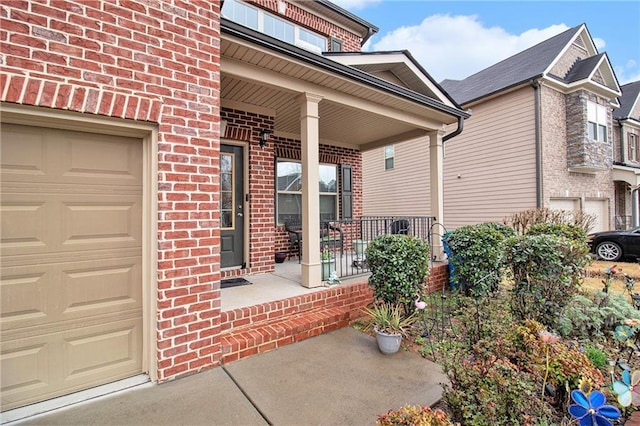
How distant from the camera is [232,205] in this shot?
5070 millimetres

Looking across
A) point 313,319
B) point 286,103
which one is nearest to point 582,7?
point 286,103

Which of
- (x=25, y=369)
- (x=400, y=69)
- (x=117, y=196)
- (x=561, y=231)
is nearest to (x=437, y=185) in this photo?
(x=561, y=231)

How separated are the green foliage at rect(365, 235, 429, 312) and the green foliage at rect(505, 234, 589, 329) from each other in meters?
1.04

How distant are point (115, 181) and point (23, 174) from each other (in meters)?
0.56

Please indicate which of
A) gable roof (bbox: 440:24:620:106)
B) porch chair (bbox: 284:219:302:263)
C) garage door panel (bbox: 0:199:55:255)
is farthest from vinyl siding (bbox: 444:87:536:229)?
garage door panel (bbox: 0:199:55:255)

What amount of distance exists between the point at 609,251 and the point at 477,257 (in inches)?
310

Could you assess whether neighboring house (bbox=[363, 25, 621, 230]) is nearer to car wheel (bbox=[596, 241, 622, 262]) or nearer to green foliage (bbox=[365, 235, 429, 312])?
car wheel (bbox=[596, 241, 622, 262])

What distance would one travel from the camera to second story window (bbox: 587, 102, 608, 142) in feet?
34.2

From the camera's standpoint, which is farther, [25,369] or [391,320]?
[391,320]

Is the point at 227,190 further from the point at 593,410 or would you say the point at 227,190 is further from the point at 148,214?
the point at 593,410

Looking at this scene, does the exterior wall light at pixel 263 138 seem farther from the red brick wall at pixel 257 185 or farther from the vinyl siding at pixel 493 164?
the vinyl siding at pixel 493 164

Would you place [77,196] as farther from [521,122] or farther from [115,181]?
[521,122]

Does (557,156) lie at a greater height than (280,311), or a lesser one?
greater

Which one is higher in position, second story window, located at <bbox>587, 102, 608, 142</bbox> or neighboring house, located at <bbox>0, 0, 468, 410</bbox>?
second story window, located at <bbox>587, 102, 608, 142</bbox>
